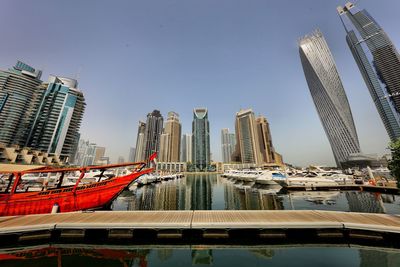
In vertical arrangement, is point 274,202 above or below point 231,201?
above

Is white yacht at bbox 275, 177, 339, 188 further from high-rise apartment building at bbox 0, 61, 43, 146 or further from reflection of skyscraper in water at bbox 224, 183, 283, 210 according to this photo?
high-rise apartment building at bbox 0, 61, 43, 146

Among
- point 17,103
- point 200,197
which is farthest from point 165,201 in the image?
point 17,103

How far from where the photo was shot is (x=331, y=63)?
123m

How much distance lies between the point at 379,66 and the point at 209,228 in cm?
16989

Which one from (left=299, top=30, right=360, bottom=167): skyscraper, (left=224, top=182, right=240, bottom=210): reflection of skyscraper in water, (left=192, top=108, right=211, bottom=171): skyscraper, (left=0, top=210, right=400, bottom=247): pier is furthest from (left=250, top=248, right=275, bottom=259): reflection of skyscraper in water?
(left=192, top=108, right=211, bottom=171): skyscraper

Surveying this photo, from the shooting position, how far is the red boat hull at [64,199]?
13.5m

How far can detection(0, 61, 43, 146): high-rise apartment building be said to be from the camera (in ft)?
342

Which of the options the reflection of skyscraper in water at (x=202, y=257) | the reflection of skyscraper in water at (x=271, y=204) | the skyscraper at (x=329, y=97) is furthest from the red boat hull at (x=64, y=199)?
the skyscraper at (x=329, y=97)

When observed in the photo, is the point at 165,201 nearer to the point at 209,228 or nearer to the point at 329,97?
the point at 209,228

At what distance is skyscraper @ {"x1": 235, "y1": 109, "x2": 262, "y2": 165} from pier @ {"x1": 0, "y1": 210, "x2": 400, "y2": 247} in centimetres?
17099

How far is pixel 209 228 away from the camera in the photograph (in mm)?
10531

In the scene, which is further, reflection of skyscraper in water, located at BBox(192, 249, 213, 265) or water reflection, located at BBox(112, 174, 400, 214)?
water reflection, located at BBox(112, 174, 400, 214)

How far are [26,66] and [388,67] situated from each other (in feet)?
870

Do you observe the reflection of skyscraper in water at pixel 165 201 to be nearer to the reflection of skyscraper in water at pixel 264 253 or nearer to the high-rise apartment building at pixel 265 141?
the reflection of skyscraper in water at pixel 264 253
